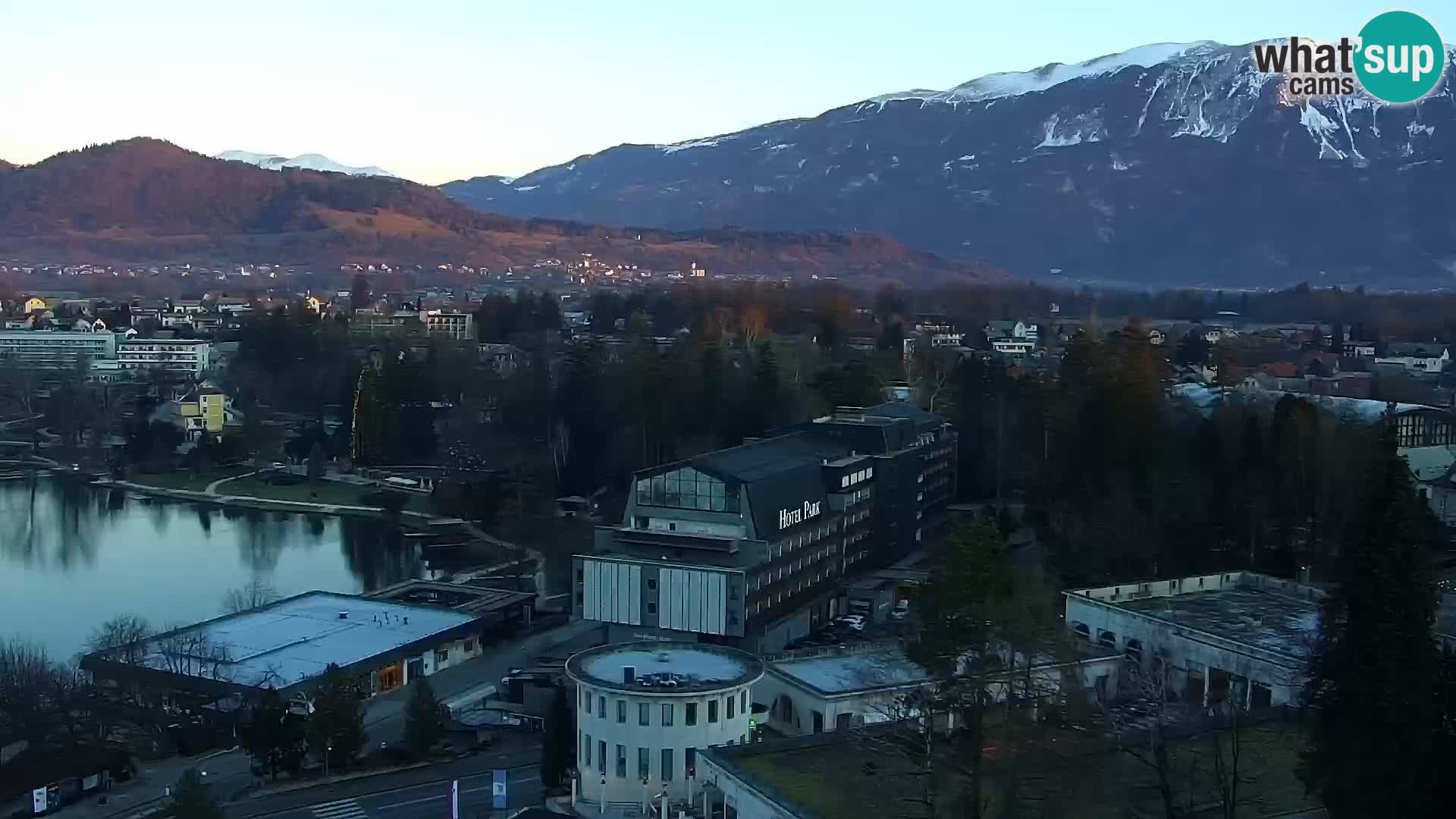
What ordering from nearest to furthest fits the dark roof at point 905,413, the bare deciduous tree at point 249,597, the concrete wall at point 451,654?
the concrete wall at point 451,654, the bare deciduous tree at point 249,597, the dark roof at point 905,413

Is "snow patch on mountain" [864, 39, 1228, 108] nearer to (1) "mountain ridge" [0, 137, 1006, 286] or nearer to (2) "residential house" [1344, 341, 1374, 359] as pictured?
(1) "mountain ridge" [0, 137, 1006, 286]

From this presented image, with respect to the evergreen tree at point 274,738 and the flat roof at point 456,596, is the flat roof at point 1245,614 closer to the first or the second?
the flat roof at point 456,596

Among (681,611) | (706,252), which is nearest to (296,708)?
(681,611)

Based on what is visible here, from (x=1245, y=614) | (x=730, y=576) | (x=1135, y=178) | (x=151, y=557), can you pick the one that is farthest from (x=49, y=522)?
(x=1135, y=178)

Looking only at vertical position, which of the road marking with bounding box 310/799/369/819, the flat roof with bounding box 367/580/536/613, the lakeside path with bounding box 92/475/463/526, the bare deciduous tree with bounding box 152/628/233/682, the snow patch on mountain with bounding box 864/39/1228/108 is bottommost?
the lakeside path with bounding box 92/475/463/526

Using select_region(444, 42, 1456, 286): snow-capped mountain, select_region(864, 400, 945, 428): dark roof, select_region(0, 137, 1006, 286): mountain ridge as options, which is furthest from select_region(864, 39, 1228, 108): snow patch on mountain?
select_region(864, 400, 945, 428): dark roof

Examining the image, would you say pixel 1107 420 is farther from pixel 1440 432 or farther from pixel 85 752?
pixel 85 752

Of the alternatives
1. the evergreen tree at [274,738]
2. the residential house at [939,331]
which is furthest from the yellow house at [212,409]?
the evergreen tree at [274,738]
